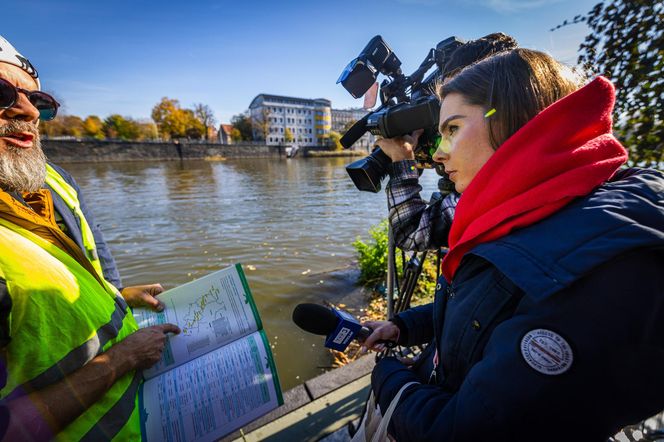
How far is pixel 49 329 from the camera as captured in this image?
1024mm

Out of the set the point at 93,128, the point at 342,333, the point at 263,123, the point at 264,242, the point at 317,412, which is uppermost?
the point at 263,123

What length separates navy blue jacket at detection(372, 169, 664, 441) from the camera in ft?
1.95

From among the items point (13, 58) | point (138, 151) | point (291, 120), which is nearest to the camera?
point (13, 58)

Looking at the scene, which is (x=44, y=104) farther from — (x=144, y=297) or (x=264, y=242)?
(x=264, y=242)

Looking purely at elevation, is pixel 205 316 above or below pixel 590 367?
below

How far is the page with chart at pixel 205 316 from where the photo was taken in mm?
1371

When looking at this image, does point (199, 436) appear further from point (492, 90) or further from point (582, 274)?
point (492, 90)

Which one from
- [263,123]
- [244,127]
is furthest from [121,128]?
[263,123]

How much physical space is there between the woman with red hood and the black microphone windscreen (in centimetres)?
26

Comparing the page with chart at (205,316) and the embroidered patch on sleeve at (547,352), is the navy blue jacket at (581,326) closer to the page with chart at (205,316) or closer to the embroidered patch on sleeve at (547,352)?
the embroidered patch on sleeve at (547,352)

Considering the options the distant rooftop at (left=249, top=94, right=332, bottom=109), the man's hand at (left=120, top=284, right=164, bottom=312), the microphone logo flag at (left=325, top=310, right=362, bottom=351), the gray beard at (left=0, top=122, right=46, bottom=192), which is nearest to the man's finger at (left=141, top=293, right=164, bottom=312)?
the man's hand at (left=120, top=284, right=164, bottom=312)

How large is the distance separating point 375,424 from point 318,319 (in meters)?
0.44

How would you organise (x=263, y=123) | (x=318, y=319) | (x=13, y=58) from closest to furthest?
(x=318, y=319) → (x=13, y=58) → (x=263, y=123)

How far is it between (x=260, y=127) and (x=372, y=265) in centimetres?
6982
